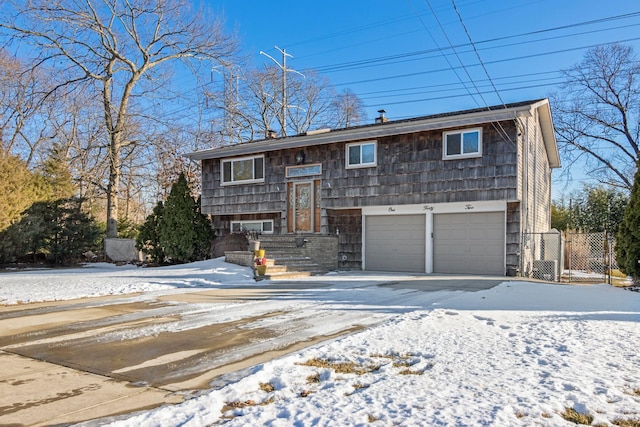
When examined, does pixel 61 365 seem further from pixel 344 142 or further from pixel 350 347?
pixel 344 142

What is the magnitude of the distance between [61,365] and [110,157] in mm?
19776

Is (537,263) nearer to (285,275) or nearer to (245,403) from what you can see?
(285,275)

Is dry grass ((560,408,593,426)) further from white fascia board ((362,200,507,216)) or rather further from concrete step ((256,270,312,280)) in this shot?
white fascia board ((362,200,507,216))

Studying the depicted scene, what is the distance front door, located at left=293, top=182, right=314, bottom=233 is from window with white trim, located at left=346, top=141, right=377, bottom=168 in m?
1.97

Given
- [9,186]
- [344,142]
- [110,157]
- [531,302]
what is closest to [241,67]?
[110,157]

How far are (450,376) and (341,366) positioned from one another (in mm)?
941

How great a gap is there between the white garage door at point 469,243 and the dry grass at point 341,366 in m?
11.0

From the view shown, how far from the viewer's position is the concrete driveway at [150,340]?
3.44 metres

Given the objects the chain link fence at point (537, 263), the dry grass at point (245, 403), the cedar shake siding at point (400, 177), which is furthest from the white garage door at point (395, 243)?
the dry grass at point (245, 403)

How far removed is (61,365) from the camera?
4285 mm

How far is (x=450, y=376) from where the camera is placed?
3.83 m

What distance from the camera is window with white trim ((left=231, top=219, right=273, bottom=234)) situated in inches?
731

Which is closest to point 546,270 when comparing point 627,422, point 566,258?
point 566,258

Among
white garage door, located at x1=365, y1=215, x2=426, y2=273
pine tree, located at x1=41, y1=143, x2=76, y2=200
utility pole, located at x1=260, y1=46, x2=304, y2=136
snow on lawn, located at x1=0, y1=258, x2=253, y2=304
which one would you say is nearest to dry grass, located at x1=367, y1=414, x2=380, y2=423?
snow on lawn, located at x1=0, y1=258, x2=253, y2=304
